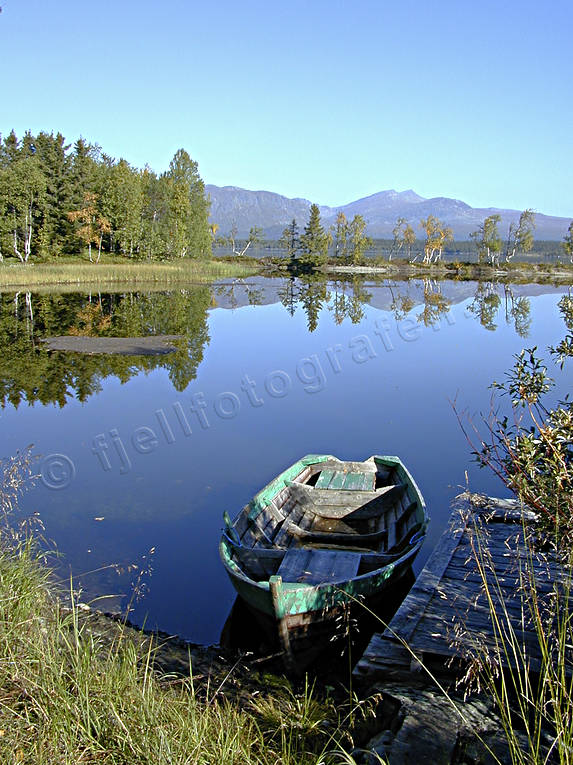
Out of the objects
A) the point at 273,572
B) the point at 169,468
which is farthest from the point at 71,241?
the point at 273,572

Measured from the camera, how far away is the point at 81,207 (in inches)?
2210

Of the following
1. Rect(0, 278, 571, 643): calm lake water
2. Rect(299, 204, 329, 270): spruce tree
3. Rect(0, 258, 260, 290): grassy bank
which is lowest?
Rect(0, 278, 571, 643): calm lake water

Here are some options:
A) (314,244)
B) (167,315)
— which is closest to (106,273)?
(167,315)

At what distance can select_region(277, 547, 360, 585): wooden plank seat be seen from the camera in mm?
6410

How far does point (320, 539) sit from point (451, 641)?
3.86 metres

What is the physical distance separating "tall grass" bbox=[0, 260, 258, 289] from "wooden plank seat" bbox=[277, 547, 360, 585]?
124 ft

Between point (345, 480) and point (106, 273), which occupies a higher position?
point (106, 273)

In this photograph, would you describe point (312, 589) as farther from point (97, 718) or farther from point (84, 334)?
point (84, 334)

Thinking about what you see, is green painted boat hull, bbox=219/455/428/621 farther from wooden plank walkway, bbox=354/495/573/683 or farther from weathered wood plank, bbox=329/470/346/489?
weathered wood plank, bbox=329/470/346/489

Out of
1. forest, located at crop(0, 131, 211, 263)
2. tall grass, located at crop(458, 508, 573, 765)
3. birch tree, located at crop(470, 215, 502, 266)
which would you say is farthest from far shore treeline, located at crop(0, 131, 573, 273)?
tall grass, located at crop(458, 508, 573, 765)

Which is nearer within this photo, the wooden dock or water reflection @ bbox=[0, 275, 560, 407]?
the wooden dock

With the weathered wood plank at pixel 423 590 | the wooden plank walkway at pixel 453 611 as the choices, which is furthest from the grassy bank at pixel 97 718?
the weathered wood plank at pixel 423 590

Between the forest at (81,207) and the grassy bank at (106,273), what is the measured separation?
2606 millimetres

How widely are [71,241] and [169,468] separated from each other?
50227 mm
